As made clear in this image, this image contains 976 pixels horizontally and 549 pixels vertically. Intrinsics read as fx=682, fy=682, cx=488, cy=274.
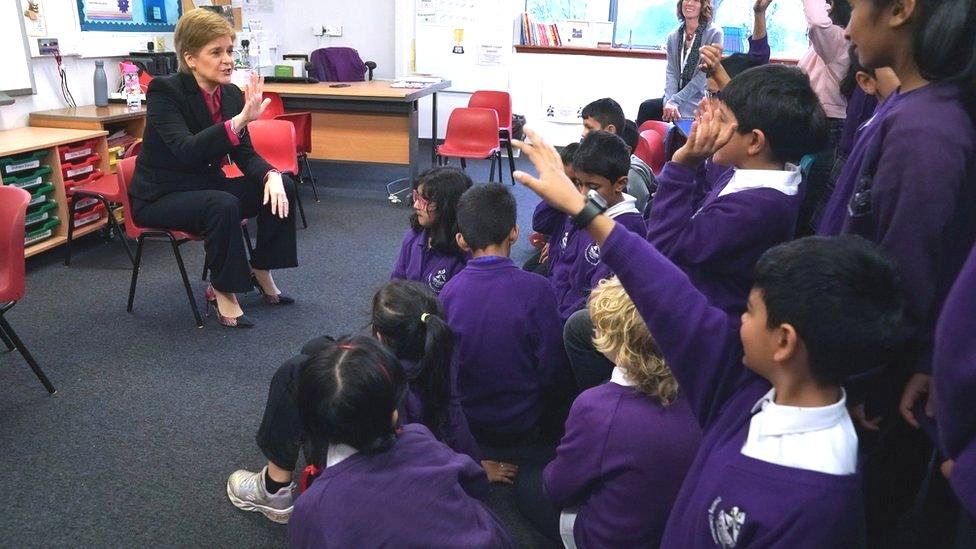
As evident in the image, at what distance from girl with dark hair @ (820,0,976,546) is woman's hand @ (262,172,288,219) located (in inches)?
89.9

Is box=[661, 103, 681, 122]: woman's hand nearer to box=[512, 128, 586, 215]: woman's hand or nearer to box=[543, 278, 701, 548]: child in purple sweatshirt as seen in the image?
box=[543, 278, 701, 548]: child in purple sweatshirt

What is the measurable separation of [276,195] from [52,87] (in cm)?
242

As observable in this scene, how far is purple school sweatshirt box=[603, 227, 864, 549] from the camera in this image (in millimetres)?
870

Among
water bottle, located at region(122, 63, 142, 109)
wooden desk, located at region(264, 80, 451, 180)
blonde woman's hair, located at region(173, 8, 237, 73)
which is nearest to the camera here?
blonde woman's hair, located at region(173, 8, 237, 73)

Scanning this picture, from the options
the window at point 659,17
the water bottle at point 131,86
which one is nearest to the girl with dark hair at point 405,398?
the water bottle at point 131,86

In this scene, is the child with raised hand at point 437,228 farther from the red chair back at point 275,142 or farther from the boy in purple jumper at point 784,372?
the red chair back at point 275,142

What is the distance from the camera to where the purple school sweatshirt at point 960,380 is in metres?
0.82

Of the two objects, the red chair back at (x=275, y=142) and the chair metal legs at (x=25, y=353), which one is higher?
the red chair back at (x=275, y=142)

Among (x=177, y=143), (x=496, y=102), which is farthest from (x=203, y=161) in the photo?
(x=496, y=102)

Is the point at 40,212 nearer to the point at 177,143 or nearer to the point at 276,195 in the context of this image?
the point at 177,143

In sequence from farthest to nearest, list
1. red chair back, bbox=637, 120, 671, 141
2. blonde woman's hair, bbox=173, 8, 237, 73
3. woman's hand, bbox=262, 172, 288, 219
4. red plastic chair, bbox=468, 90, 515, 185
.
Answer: red plastic chair, bbox=468, 90, 515, 185 < red chair back, bbox=637, 120, 671, 141 < woman's hand, bbox=262, 172, 288, 219 < blonde woman's hair, bbox=173, 8, 237, 73

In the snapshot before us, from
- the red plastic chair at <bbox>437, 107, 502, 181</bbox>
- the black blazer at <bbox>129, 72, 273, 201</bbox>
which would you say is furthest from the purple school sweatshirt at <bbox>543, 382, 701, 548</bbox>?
the red plastic chair at <bbox>437, 107, 502, 181</bbox>

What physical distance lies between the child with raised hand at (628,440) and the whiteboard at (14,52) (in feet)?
13.2

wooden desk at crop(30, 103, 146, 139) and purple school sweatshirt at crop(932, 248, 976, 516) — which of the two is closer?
purple school sweatshirt at crop(932, 248, 976, 516)
